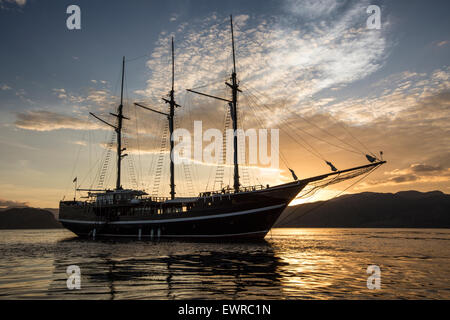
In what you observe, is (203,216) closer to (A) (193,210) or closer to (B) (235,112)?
(A) (193,210)

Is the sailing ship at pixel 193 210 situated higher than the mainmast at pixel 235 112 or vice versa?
the mainmast at pixel 235 112

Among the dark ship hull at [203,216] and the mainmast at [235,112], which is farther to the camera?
the mainmast at [235,112]

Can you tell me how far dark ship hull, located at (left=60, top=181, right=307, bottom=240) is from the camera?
33.9 metres

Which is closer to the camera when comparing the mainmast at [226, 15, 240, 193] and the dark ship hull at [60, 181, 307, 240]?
the dark ship hull at [60, 181, 307, 240]

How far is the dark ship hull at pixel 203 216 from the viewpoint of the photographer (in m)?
33.9

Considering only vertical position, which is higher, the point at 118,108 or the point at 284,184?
the point at 118,108

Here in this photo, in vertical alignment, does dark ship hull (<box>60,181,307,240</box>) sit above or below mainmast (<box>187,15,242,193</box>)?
below

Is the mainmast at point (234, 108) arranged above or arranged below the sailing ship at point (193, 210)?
above

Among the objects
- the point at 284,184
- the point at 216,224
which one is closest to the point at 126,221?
the point at 216,224

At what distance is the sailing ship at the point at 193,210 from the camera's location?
33.9 m
